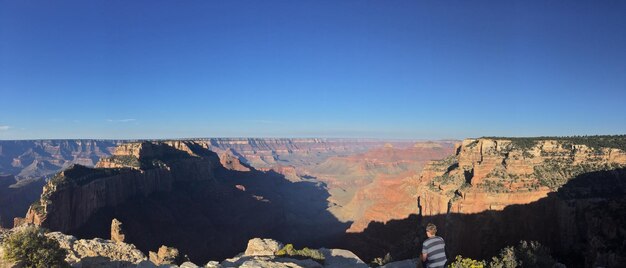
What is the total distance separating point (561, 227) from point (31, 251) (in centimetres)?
4950

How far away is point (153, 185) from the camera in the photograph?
8612 cm

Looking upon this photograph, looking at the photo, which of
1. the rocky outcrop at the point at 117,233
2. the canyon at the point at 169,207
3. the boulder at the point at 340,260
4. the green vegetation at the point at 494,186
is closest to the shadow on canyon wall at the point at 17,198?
the canyon at the point at 169,207

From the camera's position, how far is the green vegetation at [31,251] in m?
18.2

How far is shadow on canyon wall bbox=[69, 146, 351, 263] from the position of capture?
67.2 m

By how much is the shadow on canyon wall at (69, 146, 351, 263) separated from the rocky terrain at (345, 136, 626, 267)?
910 inches

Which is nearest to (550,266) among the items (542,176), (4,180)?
(542,176)

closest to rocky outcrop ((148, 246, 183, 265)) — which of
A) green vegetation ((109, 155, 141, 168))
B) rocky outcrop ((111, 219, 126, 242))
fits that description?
rocky outcrop ((111, 219, 126, 242))

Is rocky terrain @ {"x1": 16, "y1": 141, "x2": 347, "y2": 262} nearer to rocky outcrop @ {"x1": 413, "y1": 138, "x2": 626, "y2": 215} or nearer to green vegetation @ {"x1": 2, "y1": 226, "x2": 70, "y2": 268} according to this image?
rocky outcrop @ {"x1": 413, "y1": 138, "x2": 626, "y2": 215}

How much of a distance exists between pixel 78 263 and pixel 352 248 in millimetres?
48875

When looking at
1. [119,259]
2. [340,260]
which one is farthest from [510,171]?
[119,259]

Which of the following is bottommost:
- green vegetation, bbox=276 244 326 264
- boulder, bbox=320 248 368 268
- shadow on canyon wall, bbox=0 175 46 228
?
shadow on canyon wall, bbox=0 175 46 228

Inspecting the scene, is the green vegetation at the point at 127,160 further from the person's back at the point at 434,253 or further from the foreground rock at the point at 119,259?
the person's back at the point at 434,253

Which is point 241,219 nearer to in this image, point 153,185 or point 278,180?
point 153,185

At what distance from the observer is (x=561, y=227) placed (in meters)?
46.2
